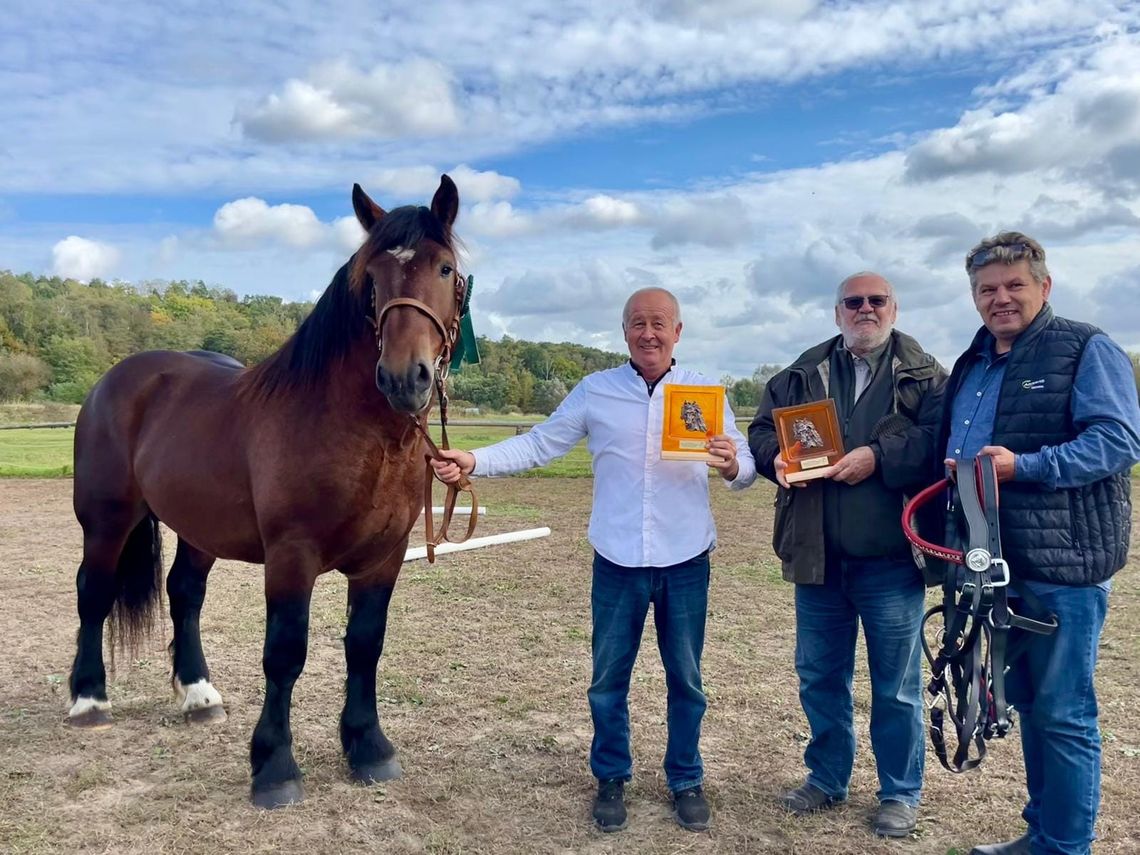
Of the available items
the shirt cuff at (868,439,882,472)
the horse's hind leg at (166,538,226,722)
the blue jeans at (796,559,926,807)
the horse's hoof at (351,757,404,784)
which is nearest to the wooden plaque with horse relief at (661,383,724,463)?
the shirt cuff at (868,439,882,472)

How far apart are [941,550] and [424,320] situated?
74.8 inches

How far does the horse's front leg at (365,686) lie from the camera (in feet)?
11.7

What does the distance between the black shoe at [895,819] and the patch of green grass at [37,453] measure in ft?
56.8

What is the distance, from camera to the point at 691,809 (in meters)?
3.11

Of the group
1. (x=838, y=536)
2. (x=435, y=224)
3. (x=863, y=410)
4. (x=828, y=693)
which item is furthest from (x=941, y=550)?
(x=435, y=224)

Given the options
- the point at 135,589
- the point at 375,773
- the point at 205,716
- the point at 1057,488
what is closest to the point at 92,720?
the point at 205,716

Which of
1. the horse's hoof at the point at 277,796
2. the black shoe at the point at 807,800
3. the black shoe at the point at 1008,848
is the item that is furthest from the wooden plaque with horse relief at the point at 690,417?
the horse's hoof at the point at 277,796

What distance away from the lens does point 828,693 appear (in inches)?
128

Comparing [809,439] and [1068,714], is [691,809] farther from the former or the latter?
[809,439]

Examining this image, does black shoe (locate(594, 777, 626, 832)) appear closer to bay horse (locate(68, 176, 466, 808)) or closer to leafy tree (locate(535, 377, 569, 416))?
bay horse (locate(68, 176, 466, 808))

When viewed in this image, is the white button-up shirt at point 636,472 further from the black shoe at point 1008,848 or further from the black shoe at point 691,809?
the black shoe at point 1008,848

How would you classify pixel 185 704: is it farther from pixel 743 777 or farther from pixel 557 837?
pixel 743 777

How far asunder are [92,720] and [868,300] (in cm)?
426

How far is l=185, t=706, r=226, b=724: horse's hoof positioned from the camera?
4.24m
